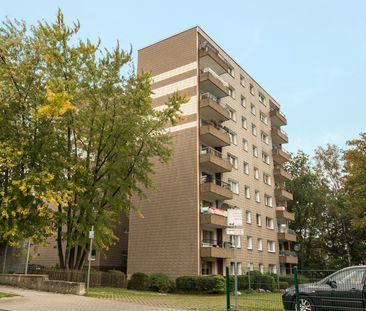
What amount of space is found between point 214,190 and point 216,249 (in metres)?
4.40

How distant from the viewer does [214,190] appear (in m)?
30.2

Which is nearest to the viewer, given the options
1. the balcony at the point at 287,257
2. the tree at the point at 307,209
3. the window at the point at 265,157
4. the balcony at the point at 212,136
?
the balcony at the point at 212,136

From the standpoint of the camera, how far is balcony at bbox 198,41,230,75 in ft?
111

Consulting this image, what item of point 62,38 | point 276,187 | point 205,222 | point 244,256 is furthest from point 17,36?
point 276,187

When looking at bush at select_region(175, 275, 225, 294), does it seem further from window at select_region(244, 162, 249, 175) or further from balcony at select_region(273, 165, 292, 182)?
balcony at select_region(273, 165, 292, 182)

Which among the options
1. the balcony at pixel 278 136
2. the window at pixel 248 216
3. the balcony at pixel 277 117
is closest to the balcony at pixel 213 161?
the window at pixel 248 216

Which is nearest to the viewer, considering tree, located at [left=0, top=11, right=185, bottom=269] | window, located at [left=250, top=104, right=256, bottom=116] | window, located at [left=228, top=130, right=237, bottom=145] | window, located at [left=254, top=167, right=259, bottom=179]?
tree, located at [left=0, top=11, right=185, bottom=269]

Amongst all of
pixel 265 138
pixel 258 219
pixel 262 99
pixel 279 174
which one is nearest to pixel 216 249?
pixel 258 219

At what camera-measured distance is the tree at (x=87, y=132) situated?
802 inches

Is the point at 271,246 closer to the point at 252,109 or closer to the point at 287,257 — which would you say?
the point at 287,257

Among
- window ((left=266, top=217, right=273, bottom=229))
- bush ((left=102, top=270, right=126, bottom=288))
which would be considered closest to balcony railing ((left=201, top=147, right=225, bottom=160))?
window ((left=266, top=217, right=273, bottom=229))

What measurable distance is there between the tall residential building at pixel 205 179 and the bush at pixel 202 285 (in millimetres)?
2773

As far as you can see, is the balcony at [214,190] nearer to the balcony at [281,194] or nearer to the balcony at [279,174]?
the balcony at [281,194]

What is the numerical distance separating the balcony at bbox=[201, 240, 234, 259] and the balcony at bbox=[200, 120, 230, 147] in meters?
8.24
